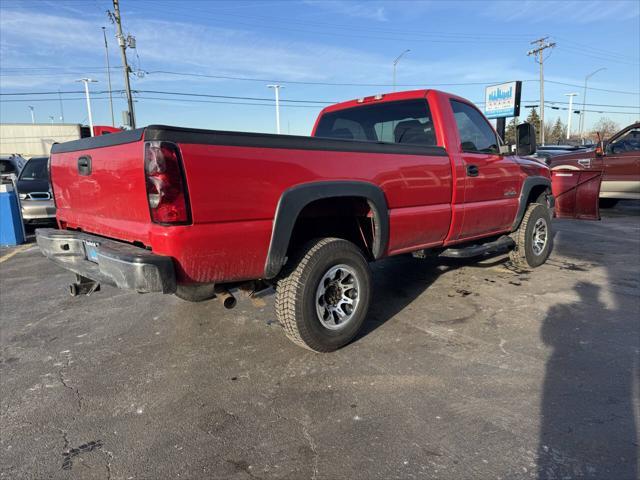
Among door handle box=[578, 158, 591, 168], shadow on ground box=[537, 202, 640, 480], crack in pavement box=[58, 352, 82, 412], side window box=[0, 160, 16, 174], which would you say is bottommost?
shadow on ground box=[537, 202, 640, 480]

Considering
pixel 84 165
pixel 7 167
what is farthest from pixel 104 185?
pixel 7 167

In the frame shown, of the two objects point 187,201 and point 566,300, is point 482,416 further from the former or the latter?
point 566,300

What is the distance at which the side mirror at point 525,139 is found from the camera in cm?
501

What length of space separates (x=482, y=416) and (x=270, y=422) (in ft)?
3.99

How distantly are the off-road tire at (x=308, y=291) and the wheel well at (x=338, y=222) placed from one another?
0.21 meters

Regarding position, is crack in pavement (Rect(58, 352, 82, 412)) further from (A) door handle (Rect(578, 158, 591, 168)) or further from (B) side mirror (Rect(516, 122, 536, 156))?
(A) door handle (Rect(578, 158, 591, 168))

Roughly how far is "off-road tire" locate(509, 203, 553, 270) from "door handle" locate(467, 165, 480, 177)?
1563 mm

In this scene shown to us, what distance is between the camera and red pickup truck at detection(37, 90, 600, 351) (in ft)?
8.02

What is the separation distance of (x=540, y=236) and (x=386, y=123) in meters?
2.88

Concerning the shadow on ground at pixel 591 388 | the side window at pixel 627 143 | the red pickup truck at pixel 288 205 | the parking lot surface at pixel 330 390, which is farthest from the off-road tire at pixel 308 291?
the side window at pixel 627 143

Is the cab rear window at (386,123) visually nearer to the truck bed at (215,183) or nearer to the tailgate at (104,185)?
the truck bed at (215,183)

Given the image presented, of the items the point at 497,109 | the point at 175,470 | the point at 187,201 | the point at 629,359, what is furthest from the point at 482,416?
the point at 497,109

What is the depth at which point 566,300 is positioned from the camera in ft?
14.6

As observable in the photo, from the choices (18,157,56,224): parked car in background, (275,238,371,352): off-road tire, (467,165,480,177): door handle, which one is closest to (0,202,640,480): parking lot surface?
(275,238,371,352): off-road tire
